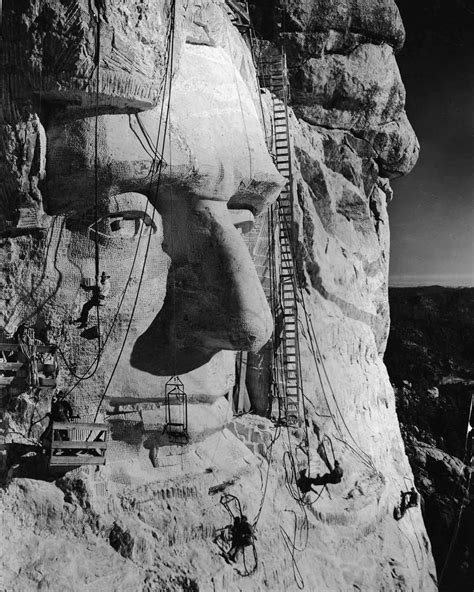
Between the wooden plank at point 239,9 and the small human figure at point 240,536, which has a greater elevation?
the wooden plank at point 239,9

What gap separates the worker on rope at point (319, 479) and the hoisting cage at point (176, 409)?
80.2 inches

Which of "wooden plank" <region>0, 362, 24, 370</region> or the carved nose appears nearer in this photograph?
"wooden plank" <region>0, 362, 24, 370</region>

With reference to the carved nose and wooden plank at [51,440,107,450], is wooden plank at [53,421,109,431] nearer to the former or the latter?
wooden plank at [51,440,107,450]

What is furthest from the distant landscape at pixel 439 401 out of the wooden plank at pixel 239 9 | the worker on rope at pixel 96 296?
the wooden plank at pixel 239 9

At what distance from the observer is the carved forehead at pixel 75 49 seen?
648 centimetres

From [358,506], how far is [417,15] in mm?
9934

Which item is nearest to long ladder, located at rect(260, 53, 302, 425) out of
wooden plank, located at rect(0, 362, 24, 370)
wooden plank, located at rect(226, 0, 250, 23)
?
wooden plank, located at rect(226, 0, 250, 23)

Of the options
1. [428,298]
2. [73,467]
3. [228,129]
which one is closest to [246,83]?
[228,129]

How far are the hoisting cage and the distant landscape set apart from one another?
7435 mm

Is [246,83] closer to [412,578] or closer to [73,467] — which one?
[73,467]

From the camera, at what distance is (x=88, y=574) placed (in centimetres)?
675

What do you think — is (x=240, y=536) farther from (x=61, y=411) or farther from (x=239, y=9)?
(x=239, y=9)

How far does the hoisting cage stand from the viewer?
768 centimetres

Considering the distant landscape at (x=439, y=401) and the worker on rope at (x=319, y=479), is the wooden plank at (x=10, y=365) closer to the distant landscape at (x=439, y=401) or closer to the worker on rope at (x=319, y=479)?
the worker on rope at (x=319, y=479)
